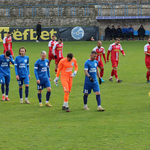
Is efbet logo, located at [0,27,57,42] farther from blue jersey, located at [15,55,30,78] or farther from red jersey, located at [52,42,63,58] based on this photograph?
blue jersey, located at [15,55,30,78]

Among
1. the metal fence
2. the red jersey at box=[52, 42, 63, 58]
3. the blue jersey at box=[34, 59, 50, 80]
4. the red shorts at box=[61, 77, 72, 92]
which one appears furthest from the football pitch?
the metal fence

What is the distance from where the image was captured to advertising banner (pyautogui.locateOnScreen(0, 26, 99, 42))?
4050cm

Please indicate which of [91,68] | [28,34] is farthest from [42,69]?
[28,34]

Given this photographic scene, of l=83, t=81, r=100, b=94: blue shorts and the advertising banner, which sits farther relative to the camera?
the advertising banner

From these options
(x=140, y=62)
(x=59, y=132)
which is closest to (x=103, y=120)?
(x=59, y=132)

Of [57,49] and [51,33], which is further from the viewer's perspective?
[51,33]

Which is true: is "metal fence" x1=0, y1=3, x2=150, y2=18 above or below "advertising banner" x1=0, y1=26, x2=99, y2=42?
above

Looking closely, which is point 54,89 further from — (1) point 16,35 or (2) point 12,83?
(1) point 16,35

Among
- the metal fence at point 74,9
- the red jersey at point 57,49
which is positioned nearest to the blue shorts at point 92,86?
the red jersey at point 57,49

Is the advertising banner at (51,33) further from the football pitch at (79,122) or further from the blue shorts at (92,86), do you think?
the blue shorts at (92,86)

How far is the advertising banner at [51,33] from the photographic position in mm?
40500

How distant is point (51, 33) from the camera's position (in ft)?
133

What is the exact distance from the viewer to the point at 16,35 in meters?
40.8

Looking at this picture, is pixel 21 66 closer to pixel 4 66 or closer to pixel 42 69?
pixel 4 66
